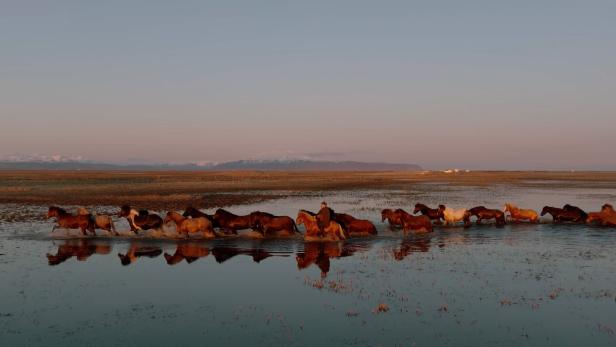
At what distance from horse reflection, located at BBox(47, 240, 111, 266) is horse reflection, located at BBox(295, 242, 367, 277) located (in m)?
6.97

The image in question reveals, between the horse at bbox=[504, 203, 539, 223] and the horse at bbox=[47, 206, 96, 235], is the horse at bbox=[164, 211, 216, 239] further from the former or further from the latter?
the horse at bbox=[504, 203, 539, 223]

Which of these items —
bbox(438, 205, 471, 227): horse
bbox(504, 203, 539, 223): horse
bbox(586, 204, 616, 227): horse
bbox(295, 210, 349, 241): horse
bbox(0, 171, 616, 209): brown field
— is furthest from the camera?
bbox(0, 171, 616, 209): brown field

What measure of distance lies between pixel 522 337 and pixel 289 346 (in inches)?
168

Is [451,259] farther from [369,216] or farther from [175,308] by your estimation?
[369,216]

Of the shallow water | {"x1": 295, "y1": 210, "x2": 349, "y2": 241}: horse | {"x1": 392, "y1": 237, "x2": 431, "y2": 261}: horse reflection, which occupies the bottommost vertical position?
the shallow water

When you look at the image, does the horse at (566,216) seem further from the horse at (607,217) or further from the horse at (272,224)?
the horse at (272,224)

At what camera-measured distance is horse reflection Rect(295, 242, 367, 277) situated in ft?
50.1

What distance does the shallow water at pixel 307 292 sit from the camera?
920 centimetres

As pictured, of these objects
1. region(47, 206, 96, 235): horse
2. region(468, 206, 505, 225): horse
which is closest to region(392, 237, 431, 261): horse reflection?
region(468, 206, 505, 225): horse

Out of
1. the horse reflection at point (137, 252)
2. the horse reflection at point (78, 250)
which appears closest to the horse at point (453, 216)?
the horse reflection at point (137, 252)

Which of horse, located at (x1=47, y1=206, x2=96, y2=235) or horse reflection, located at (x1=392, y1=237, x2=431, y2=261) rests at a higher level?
horse, located at (x1=47, y1=206, x2=96, y2=235)

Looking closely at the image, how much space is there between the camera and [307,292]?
12.1m

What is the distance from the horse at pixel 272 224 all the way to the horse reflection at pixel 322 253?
185cm

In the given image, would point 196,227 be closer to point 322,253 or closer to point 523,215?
point 322,253
